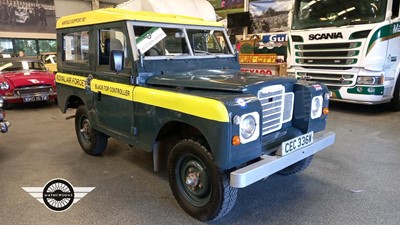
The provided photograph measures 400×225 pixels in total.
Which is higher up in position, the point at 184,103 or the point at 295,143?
the point at 184,103

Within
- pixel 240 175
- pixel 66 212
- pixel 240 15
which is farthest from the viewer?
pixel 240 15

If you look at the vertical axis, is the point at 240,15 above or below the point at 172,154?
above

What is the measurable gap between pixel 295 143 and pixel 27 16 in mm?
15882

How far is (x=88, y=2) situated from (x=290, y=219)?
53.9 feet

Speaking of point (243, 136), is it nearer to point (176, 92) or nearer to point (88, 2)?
point (176, 92)

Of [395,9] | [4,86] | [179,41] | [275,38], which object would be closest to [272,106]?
[179,41]

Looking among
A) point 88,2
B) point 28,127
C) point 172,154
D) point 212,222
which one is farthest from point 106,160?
point 88,2

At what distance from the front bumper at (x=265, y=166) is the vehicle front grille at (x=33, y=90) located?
7.01m

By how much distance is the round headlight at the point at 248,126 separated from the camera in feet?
7.18

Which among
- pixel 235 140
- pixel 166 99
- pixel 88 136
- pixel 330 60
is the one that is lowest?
pixel 88 136

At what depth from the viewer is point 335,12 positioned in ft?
21.0

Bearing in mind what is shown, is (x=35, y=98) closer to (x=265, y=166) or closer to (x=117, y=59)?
(x=117, y=59)

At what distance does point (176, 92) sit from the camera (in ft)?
8.61

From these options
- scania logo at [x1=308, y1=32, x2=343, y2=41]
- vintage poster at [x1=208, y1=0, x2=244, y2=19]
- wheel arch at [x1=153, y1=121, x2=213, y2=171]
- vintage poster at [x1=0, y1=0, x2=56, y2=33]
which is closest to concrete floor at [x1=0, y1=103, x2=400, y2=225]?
wheel arch at [x1=153, y1=121, x2=213, y2=171]
